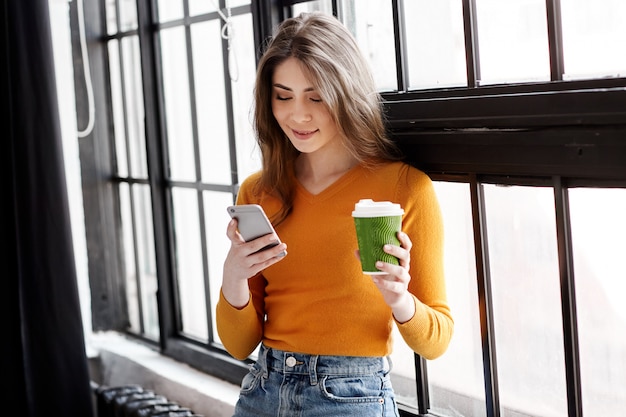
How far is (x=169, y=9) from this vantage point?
2574mm

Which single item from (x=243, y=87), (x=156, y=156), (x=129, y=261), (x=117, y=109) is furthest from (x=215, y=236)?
(x=117, y=109)

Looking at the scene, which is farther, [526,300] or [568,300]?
[526,300]

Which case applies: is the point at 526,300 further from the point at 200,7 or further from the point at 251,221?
the point at 200,7

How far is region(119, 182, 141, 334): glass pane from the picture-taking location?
2967 millimetres

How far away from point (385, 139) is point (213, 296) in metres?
1.13

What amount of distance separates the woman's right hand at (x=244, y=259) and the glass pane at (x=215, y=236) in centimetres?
83

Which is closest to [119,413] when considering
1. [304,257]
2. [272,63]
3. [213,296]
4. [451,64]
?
[213,296]

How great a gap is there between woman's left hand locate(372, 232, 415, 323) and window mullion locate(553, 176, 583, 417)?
277 millimetres

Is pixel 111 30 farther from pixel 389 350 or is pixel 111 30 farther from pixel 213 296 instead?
pixel 389 350

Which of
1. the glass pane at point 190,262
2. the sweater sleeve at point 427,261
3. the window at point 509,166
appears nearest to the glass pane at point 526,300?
the window at point 509,166

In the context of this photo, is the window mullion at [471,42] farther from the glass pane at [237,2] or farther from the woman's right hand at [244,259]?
the glass pane at [237,2]

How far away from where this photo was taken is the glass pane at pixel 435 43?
63.0 inches

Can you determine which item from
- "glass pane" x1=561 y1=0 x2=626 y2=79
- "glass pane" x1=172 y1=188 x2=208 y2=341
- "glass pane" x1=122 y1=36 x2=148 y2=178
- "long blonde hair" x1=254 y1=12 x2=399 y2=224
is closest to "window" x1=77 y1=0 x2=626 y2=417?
"glass pane" x1=561 y1=0 x2=626 y2=79

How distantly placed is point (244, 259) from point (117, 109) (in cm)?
159
